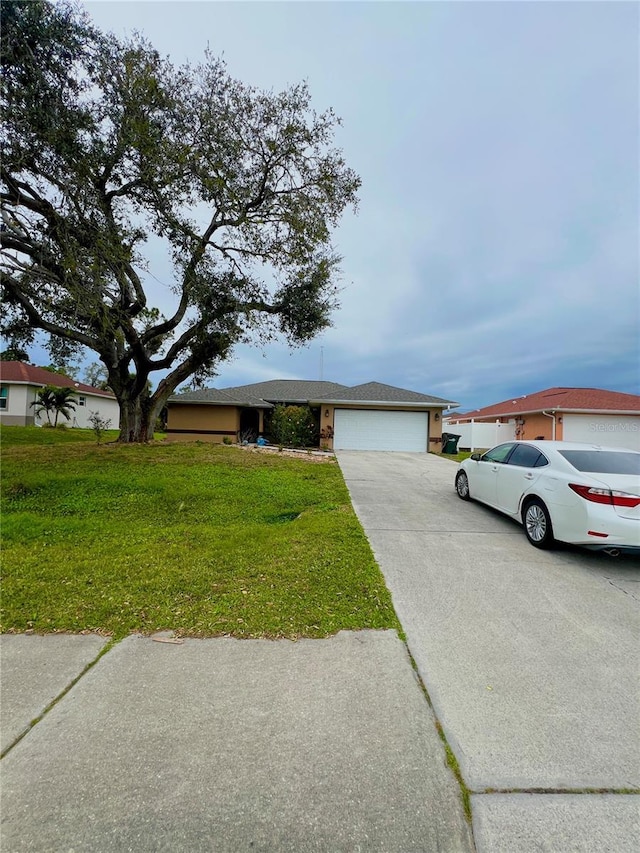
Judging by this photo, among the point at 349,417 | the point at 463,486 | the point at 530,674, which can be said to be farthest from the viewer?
the point at 349,417

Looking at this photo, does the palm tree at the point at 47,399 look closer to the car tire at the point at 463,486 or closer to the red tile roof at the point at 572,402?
the car tire at the point at 463,486

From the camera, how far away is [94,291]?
8.15 meters

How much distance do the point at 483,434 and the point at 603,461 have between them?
2060 centimetres

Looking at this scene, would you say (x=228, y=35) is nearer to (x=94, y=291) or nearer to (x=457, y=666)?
(x=94, y=291)

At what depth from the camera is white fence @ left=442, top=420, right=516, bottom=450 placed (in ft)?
79.7

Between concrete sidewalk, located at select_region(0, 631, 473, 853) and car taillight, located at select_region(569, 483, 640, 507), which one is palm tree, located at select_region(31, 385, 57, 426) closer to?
concrete sidewalk, located at select_region(0, 631, 473, 853)

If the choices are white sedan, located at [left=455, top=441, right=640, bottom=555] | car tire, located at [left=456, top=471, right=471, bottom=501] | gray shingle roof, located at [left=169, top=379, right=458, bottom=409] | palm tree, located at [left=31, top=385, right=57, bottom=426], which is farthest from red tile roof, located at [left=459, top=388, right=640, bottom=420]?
palm tree, located at [left=31, top=385, right=57, bottom=426]

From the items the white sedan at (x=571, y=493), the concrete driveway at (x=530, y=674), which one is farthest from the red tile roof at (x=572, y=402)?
the concrete driveway at (x=530, y=674)

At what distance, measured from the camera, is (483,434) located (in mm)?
24703

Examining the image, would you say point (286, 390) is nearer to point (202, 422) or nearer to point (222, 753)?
point (202, 422)

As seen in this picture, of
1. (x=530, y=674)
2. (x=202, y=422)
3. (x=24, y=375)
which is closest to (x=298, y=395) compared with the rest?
(x=202, y=422)

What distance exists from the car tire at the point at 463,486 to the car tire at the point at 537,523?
7.17 feet

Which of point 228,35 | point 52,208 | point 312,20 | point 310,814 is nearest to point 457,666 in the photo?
point 310,814

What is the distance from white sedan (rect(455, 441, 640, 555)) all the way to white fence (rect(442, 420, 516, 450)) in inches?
728
